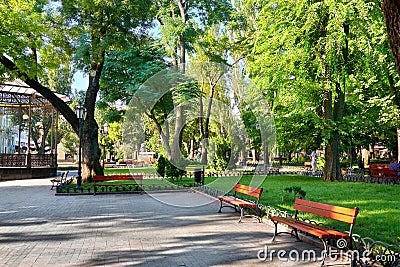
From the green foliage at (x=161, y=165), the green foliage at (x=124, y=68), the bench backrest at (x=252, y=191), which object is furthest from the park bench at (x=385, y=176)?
the green foliage at (x=124, y=68)

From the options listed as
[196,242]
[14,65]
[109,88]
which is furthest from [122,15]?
[196,242]

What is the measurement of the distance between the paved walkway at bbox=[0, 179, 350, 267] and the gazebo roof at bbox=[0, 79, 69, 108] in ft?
44.3

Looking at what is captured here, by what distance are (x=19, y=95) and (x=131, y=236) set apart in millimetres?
21142

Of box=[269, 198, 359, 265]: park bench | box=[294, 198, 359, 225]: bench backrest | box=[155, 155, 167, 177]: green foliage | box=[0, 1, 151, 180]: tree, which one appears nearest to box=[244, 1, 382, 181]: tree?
box=[155, 155, 167, 177]: green foliage

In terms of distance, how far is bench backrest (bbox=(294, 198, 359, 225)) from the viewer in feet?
17.5

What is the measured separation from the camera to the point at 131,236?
7.20 meters

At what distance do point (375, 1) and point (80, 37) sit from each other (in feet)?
45.5

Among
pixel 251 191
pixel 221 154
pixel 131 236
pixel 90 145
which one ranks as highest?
pixel 90 145

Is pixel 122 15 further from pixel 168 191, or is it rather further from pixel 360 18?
pixel 360 18

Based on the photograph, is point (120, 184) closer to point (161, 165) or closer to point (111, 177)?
point (111, 177)

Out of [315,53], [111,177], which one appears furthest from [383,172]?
[111,177]

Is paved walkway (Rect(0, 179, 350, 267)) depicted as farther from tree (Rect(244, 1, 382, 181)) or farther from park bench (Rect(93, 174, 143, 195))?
tree (Rect(244, 1, 382, 181))

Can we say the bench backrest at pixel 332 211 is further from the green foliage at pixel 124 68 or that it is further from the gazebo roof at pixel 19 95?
the gazebo roof at pixel 19 95

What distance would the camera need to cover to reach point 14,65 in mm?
16469
